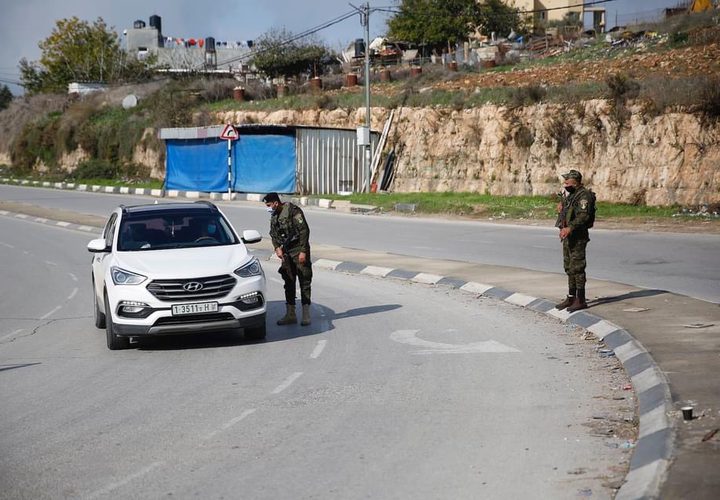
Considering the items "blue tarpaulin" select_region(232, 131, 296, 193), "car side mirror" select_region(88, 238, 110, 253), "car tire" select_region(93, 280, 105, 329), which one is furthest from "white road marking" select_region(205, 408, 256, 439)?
"blue tarpaulin" select_region(232, 131, 296, 193)

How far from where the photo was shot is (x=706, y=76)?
3506 cm

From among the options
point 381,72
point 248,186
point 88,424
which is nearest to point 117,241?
point 88,424

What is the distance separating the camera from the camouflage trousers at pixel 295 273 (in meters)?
13.5

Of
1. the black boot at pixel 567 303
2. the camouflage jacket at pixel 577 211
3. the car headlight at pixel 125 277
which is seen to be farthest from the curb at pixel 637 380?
the car headlight at pixel 125 277

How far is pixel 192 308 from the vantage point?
38.3 feet

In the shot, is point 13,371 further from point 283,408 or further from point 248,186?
point 248,186

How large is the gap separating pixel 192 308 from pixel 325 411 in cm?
356

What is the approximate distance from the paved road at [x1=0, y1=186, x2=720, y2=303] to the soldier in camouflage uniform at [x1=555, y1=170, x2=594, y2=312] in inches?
70.2

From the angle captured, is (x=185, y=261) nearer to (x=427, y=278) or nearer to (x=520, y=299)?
(x=520, y=299)

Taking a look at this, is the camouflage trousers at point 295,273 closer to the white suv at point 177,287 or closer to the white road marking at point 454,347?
the white suv at point 177,287

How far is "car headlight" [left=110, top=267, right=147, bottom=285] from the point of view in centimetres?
1184

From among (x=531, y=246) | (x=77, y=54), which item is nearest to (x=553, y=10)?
(x=77, y=54)

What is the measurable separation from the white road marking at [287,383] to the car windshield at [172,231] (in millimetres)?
3330

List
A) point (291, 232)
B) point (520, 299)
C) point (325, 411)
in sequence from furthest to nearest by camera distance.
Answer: point (520, 299) → point (291, 232) → point (325, 411)
